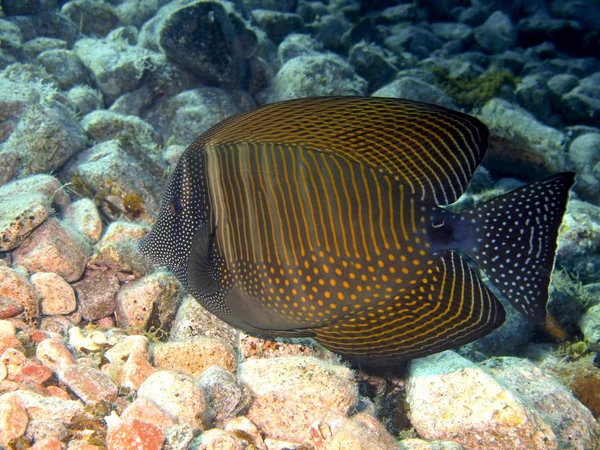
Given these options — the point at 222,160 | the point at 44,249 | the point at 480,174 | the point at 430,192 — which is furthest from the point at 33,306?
the point at 480,174

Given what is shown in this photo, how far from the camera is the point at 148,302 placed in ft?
10.6

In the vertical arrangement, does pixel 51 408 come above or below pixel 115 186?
above

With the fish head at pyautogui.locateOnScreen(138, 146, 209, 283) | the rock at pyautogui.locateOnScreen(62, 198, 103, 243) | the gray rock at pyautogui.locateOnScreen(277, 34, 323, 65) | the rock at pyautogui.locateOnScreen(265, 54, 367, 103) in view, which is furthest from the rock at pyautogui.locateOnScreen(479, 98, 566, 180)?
the rock at pyautogui.locateOnScreen(62, 198, 103, 243)

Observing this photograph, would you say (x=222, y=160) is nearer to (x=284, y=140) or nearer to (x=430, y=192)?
(x=284, y=140)

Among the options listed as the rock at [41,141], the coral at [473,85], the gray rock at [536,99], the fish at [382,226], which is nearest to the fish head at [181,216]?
the fish at [382,226]

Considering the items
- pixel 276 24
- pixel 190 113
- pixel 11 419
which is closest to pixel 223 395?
pixel 11 419

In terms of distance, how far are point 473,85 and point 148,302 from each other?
7334mm

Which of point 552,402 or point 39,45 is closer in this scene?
point 552,402

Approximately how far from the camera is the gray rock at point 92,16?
8164 mm

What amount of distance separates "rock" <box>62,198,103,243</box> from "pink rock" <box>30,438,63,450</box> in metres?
2.22

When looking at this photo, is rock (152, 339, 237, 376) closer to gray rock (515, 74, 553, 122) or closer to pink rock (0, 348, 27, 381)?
pink rock (0, 348, 27, 381)

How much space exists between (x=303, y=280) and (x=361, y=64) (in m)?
6.66

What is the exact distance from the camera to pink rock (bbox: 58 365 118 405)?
219 centimetres

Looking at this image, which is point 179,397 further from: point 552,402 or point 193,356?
point 552,402
